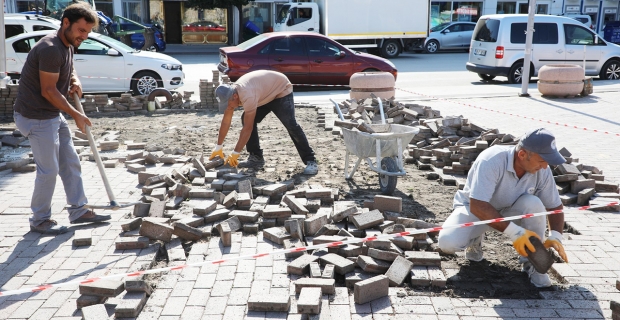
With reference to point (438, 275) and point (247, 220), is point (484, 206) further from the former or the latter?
point (247, 220)

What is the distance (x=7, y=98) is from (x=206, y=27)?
24.9m

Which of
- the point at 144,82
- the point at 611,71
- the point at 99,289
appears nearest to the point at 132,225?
the point at 99,289

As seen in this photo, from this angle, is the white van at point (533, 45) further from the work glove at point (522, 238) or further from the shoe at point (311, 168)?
the work glove at point (522, 238)

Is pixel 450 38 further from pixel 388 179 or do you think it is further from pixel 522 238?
pixel 522 238

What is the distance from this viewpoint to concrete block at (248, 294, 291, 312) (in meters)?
3.77

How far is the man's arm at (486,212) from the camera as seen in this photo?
4.07 m

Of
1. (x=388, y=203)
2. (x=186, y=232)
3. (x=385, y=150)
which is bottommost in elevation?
(x=186, y=232)

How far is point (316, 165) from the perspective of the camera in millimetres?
7250

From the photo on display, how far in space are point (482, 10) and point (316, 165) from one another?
101ft

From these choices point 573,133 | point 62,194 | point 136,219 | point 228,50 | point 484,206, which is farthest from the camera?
point 228,50

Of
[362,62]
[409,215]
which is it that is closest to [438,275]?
[409,215]

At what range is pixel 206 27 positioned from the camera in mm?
35156

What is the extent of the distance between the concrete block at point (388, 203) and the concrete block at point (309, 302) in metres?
1.83

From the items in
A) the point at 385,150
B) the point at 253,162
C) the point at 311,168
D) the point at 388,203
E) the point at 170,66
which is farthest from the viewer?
the point at 170,66
